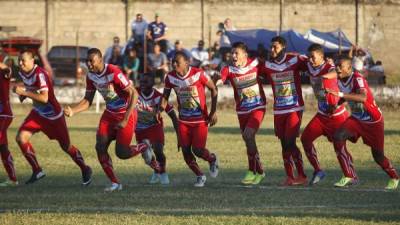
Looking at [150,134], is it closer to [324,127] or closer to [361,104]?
[324,127]

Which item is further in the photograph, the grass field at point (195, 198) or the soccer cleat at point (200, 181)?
the soccer cleat at point (200, 181)

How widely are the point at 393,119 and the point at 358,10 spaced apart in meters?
13.2

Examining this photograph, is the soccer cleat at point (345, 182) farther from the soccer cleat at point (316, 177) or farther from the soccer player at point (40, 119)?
the soccer player at point (40, 119)

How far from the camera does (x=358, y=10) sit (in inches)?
1754

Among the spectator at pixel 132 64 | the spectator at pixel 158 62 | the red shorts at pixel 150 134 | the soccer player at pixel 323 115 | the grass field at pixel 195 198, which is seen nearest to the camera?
the grass field at pixel 195 198

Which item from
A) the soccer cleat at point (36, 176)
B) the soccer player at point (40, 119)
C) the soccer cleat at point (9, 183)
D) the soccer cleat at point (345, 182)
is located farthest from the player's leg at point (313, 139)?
the soccer cleat at point (9, 183)

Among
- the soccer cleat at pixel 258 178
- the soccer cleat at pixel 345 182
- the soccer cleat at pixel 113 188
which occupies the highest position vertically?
the soccer cleat at pixel 345 182

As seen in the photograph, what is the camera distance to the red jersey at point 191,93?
15.6 m

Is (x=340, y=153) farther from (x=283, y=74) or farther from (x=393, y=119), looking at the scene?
(x=393, y=119)

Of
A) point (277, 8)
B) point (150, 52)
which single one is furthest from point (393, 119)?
point (277, 8)

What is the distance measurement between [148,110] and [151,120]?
0.17 m

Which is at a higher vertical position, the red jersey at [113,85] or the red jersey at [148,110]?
the red jersey at [113,85]

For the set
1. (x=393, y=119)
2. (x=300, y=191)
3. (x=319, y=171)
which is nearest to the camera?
(x=300, y=191)

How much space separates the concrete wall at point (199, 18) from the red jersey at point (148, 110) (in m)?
24.9
